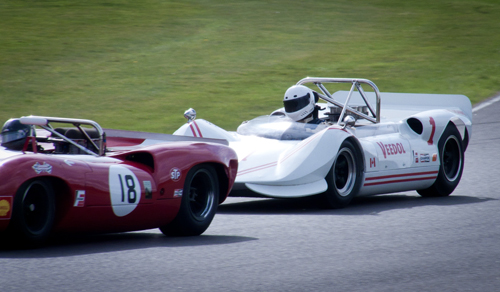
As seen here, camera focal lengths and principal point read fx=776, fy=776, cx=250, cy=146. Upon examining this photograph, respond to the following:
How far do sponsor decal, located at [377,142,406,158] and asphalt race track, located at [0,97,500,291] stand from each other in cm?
93

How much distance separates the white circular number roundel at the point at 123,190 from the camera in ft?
16.7

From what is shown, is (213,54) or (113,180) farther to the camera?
(213,54)

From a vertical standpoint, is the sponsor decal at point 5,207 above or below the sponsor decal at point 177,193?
above

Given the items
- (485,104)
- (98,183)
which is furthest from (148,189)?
(485,104)

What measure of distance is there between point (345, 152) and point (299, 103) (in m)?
1.15

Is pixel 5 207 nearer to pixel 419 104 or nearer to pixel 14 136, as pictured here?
pixel 14 136

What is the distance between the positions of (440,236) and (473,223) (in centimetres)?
81

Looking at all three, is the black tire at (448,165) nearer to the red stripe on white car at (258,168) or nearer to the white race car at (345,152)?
the white race car at (345,152)

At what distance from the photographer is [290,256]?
4.93 meters

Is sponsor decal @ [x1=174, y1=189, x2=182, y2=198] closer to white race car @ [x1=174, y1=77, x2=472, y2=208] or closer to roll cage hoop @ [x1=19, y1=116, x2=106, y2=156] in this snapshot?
roll cage hoop @ [x1=19, y1=116, x2=106, y2=156]

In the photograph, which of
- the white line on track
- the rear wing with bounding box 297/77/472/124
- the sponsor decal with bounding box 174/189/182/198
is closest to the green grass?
the white line on track

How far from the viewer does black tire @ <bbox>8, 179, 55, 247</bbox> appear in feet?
15.2

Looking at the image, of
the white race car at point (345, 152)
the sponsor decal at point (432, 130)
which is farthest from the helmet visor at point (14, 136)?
the sponsor decal at point (432, 130)

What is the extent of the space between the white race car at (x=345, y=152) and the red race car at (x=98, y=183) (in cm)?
127
